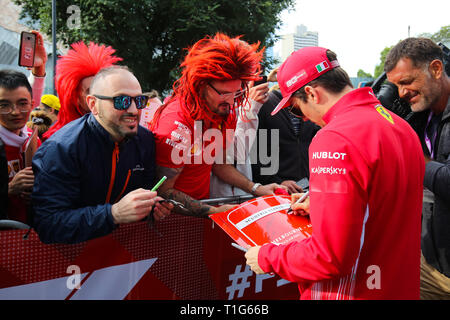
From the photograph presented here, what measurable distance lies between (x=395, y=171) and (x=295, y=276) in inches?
24.0

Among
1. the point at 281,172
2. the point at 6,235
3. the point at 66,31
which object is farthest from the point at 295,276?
the point at 66,31

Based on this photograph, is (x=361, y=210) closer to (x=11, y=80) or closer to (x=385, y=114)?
(x=385, y=114)

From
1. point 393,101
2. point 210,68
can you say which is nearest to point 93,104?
point 210,68

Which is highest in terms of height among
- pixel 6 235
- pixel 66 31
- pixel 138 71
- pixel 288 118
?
pixel 66 31

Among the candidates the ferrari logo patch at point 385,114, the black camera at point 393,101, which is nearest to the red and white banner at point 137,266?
the ferrari logo patch at point 385,114

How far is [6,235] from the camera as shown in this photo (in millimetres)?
1741

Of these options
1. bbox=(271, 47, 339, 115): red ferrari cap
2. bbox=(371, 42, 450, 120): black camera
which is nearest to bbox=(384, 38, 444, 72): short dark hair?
bbox=(371, 42, 450, 120): black camera

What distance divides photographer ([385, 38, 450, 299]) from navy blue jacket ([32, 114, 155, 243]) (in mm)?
2106

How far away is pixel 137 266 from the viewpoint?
6.98ft

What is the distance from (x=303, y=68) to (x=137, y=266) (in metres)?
1.46

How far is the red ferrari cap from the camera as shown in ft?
5.55

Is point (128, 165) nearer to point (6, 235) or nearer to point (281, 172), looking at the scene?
point (6, 235)

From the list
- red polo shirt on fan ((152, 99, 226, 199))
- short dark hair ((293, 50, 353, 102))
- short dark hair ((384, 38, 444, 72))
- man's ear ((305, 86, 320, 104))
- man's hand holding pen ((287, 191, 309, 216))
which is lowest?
man's hand holding pen ((287, 191, 309, 216))

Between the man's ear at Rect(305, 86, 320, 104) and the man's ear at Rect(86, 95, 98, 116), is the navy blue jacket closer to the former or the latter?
the man's ear at Rect(86, 95, 98, 116)
